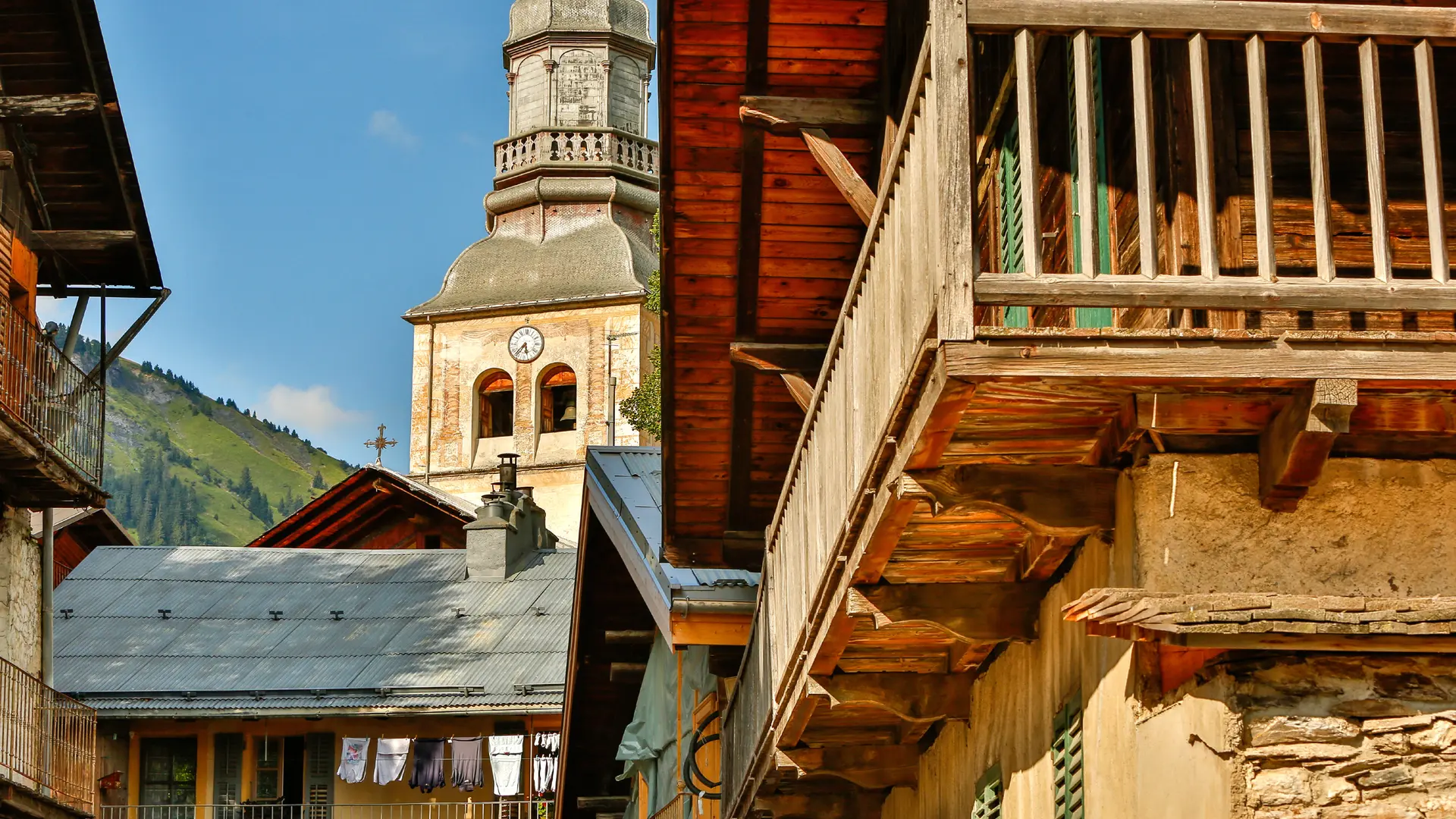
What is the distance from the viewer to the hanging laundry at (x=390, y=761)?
3566 centimetres

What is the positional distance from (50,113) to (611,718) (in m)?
7.82

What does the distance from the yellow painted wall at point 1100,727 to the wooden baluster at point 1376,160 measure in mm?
988

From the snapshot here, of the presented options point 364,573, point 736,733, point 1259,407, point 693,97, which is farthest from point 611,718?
point 364,573

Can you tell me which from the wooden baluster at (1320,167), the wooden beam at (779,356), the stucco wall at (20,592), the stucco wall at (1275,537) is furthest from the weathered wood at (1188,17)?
the stucco wall at (20,592)

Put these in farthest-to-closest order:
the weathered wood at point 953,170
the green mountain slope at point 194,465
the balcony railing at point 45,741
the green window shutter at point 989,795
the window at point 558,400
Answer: the green mountain slope at point 194,465 → the window at point 558,400 → the balcony railing at point 45,741 → the green window shutter at point 989,795 → the weathered wood at point 953,170

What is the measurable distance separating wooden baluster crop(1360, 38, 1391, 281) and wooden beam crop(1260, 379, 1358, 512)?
1.20 feet

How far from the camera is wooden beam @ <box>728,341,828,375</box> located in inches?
503

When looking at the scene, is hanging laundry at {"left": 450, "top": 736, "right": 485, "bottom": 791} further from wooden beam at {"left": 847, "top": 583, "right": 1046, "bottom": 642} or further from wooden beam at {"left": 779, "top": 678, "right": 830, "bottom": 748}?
wooden beam at {"left": 847, "top": 583, "right": 1046, "bottom": 642}

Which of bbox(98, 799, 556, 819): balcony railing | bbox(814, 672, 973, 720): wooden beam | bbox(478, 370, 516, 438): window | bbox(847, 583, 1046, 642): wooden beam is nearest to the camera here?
bbox(847, 583, 1046, 642): wooden beam

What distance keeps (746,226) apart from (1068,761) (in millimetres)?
5614

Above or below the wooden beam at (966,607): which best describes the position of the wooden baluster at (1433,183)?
above

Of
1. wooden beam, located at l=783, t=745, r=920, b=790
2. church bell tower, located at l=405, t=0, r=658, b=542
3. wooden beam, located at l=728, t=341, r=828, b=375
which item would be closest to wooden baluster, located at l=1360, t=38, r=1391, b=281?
wooden beam, located at l=783, t=745, r=920, b=790

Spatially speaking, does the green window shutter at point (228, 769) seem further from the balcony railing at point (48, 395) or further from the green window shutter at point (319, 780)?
the balcony railing at point (48, 395)

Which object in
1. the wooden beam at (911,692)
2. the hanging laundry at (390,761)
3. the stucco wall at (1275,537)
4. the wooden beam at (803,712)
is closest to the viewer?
the stucco wall at (1275,537)
